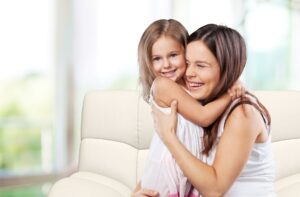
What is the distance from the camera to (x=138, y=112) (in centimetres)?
200

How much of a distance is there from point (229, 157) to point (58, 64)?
1.96 metres

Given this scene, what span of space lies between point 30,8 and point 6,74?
49 centimetres

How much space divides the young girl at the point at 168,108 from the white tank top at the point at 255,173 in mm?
63

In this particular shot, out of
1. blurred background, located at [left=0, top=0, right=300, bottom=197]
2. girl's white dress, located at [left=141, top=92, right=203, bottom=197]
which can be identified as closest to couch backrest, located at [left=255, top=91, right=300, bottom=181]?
girl's white dress, located at [left=141, top=92, right=203, bottom=197]

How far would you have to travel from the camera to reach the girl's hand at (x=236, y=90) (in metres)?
1.16

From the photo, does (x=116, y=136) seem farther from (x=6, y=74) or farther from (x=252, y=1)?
(x=252, y=1)

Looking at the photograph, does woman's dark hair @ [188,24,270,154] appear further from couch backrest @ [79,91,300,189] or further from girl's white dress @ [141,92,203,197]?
couch backrest @ [79,91,300,189]

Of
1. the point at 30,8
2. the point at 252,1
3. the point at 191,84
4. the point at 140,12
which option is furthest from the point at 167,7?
the point at 191,84

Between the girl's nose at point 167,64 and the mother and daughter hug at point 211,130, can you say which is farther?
the girl's nose at point 167,64

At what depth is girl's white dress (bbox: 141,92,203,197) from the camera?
124 centimetres

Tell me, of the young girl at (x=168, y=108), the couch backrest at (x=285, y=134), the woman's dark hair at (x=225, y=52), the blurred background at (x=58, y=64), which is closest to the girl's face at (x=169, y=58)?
the young girl at (x=168, y=108)

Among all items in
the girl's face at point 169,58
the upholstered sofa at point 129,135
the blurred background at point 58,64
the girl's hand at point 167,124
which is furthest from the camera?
the blurred background at point 58,64

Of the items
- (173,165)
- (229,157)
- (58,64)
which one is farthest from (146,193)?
(58,64)

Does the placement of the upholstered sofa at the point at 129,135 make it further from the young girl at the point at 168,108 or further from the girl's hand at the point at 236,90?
the girl's hand at the point at 236,90
